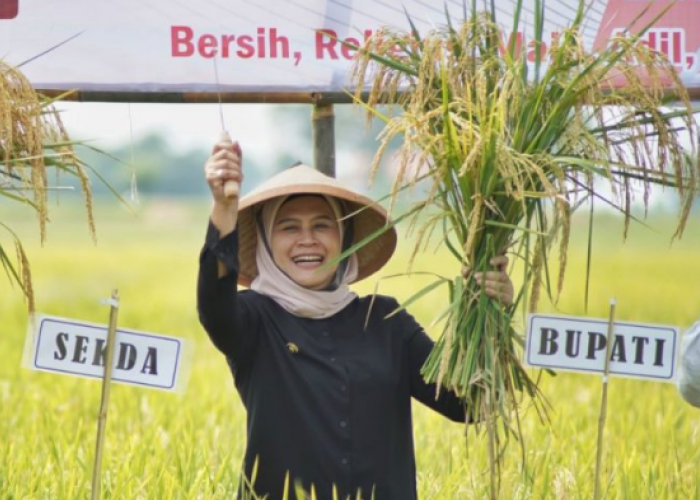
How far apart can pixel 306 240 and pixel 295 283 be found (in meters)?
0.10

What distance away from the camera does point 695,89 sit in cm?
374

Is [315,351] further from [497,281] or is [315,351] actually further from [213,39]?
[213,39]

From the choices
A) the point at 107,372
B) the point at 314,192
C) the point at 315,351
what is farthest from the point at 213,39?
the point at 107,372

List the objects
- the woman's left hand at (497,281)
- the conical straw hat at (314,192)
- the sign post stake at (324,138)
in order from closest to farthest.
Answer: the woman's left hand at (497,281), the conical straw hat at (314,192), the sign post stake at (324,138)

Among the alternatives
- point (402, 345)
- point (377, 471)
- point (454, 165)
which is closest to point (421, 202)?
point (454, 165)

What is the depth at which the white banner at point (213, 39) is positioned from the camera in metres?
3.74

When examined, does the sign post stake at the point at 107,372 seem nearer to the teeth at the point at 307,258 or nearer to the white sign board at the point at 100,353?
the white sign board at the point at 100,353

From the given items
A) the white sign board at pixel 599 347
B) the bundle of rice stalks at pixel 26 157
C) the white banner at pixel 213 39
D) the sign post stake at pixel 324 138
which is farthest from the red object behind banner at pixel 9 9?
the white sign board at pixel 599 347

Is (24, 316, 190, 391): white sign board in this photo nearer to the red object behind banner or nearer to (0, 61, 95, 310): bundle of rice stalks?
(0, 61, 95, 310): bundle of rice stalks

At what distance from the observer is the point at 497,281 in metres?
3.13

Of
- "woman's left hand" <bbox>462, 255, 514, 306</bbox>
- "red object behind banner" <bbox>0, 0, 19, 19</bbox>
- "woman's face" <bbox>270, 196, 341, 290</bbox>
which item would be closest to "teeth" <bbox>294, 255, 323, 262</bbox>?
"woman's face" <bbox>270, 196, 341, 290</bbox>

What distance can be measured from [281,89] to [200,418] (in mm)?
2244

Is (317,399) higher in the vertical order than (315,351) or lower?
lower

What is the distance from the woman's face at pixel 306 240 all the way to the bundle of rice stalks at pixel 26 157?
1.45 feet
